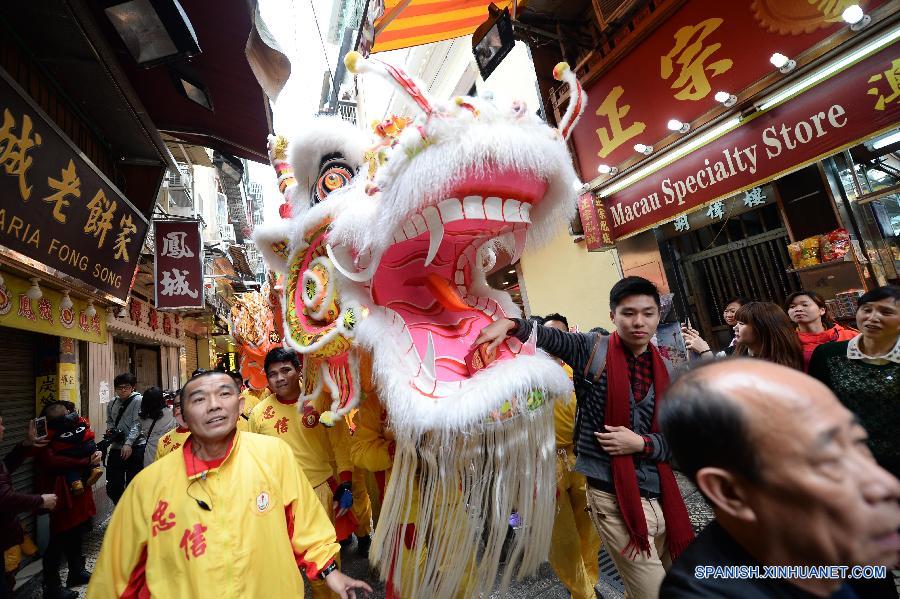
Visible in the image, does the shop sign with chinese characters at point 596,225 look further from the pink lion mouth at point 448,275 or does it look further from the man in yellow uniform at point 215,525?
the man in yellow uniform at point 215,525

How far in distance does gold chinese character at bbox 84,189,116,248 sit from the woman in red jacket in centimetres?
167

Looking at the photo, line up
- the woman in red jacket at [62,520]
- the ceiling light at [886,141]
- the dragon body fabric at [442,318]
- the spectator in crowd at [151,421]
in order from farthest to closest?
the spectator in crowd at [151,421] < the ceiling light at [886,141] < the woman in red jacket at [62,520] < the dragon body fabric at [442,318]

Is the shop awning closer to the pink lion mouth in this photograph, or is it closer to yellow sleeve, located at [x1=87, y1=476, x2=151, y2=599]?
the pink lion mouth

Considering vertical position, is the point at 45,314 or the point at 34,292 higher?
the point at 34,292

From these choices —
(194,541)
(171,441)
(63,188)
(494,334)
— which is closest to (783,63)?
(494,334)

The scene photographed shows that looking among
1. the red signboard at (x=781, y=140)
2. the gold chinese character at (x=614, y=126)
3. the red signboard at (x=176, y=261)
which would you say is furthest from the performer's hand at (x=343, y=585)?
the red signboard at (x=176, y=261)

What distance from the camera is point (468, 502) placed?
1559 millimetres

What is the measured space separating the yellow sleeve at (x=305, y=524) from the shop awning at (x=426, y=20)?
470 centimetres

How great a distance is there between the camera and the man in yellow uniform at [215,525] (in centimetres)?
156

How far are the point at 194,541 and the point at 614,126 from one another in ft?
16.6

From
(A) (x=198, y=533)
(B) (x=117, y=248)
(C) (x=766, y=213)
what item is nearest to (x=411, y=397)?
(A) (x=198, y=533)

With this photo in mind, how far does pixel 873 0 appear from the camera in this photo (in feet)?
8.82

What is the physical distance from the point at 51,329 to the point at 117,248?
3.39ft

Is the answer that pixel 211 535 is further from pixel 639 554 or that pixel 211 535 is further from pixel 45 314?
pixel 45 314
